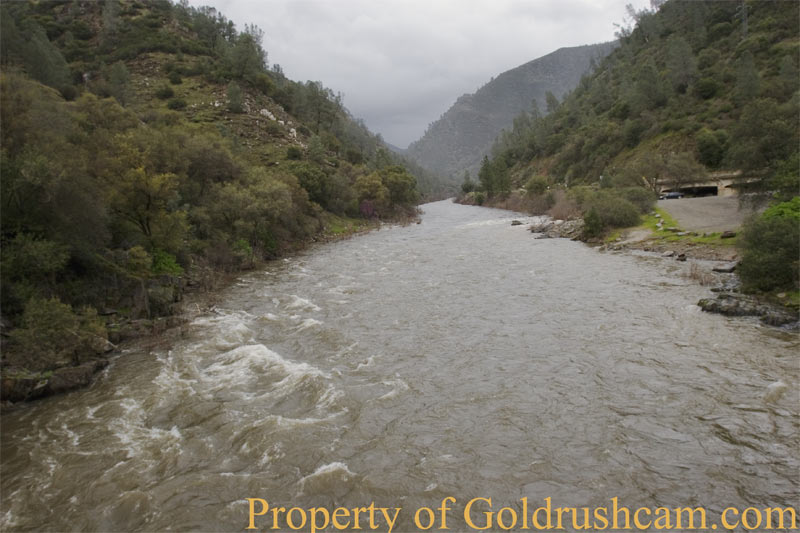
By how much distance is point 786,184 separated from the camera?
26719 mm

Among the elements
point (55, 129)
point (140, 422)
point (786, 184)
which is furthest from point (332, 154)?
point (140, 422)

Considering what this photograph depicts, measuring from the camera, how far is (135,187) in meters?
25.4

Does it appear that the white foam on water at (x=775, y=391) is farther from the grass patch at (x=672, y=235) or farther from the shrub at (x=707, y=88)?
the shrub at (x=707, y=88)

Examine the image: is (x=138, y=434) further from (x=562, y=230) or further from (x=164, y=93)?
(x=164, y=93)

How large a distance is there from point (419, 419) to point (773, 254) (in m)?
20.5

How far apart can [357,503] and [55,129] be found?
99.1 feet

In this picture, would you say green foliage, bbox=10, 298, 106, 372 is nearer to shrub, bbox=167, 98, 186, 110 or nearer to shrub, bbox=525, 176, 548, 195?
shrub, bbox=167, 98, 186, 110

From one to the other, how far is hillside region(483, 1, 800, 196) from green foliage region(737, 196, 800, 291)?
844 cm

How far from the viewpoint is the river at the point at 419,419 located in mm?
9398

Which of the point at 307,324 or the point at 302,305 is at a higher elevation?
the point at 302,305

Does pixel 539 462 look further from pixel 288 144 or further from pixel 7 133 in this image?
pixel 288 144

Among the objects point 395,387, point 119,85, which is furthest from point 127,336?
point 119,85

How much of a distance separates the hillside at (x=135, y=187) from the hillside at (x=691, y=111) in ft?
134

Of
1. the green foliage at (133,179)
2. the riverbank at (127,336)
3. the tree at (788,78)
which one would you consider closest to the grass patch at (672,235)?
the riverbank at (127,336)
